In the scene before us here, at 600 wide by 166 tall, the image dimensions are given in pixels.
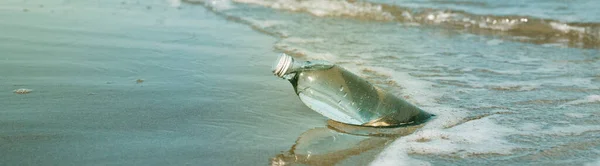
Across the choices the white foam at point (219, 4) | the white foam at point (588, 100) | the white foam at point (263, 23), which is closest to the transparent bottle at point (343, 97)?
the white foam at point (588, 100)

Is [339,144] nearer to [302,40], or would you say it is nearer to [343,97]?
[343,97]

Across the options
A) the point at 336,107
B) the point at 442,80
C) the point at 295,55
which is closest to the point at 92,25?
the point at 295,55

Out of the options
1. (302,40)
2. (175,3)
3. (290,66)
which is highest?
(290,66)

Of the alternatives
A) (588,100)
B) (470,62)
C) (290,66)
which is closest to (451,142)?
(290,66)

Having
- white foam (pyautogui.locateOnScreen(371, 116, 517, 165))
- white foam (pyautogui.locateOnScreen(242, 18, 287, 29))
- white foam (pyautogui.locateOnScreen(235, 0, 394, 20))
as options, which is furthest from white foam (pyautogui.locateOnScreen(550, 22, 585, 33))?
white foam (pyautogui.locateOnScreen(371, 116, 517, 165))

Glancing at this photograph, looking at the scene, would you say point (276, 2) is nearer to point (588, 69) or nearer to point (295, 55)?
point (295, 55)

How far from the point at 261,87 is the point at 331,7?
486 centimetres

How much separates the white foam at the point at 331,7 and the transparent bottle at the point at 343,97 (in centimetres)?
480

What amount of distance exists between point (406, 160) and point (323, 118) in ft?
1.94

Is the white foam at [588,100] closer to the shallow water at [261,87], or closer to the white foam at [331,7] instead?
the shallow water at [261,87]

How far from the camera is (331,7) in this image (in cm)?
809

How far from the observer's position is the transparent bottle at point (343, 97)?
256cm

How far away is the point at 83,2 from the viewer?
280 inches

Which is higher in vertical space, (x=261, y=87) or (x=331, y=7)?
(x=261, y=87)
